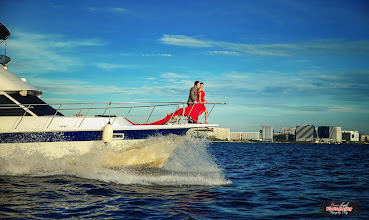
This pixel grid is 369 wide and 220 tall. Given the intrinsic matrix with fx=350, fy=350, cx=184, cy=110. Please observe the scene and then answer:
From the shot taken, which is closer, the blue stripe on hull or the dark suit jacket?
the blue stripe on hull

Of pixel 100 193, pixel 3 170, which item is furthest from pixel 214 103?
pixel 3 170

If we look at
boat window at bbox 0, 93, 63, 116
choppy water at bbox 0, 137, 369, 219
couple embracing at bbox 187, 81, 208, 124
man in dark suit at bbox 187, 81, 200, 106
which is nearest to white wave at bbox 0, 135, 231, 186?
choppy water at bbox 0, 137, 369, 219

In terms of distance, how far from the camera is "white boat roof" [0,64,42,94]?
36.8ft

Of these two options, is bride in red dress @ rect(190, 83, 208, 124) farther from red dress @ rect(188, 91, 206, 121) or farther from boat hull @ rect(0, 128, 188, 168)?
boat hull @ rect(0, 128, 188, 168)

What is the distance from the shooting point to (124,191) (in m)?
8.31

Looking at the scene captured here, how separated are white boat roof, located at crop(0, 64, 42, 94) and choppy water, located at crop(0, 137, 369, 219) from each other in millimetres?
2302

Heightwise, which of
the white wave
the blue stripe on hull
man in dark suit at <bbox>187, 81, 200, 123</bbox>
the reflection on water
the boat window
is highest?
man in dark suit at <bbox>187, 81, 200, 123</bbox>

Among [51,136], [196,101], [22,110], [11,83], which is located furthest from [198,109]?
[11,83]

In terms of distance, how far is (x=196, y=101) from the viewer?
1144 centimetres

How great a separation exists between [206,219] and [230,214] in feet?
2.04

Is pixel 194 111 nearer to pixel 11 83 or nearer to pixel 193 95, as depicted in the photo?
pixel 193 95

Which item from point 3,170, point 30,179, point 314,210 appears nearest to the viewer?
point 314,210

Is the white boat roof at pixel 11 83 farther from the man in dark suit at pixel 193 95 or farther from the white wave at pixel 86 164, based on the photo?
the man in dark suit at pixel 193 95

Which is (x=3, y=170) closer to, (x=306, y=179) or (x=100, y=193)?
(x=100, y=193)
